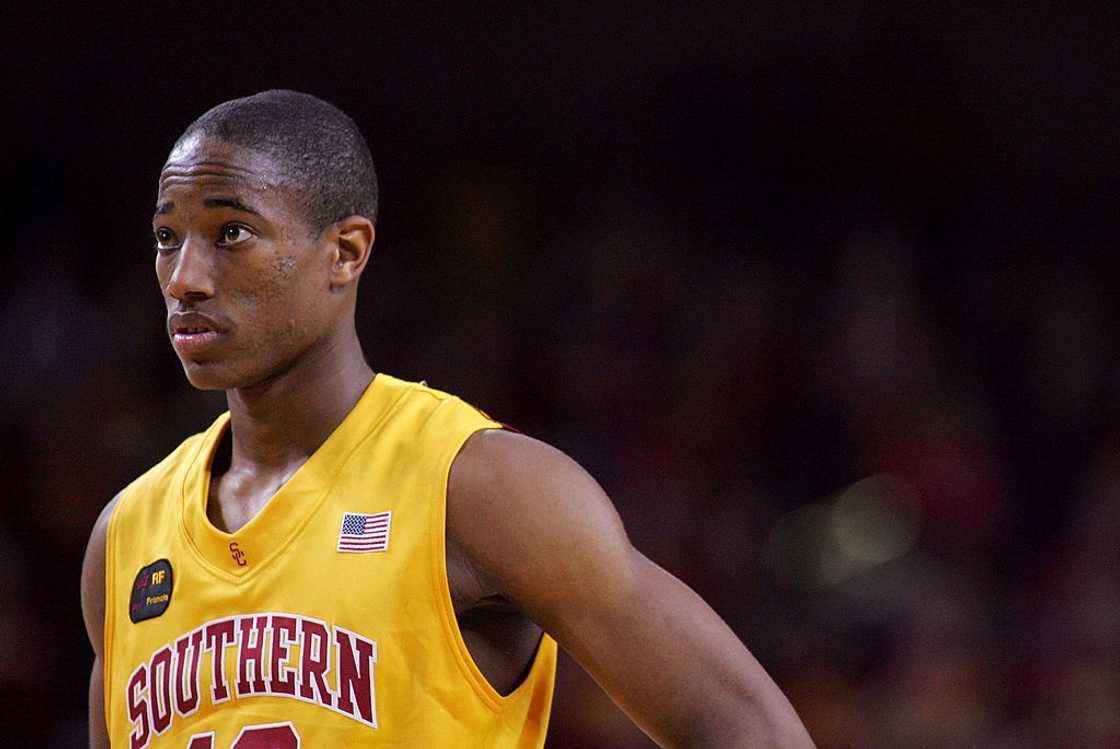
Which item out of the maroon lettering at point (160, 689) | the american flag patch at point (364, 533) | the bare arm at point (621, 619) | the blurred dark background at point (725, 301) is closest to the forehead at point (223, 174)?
the american flag patch at point (364, 533)

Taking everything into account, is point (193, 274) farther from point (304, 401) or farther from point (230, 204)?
point (304, 401)

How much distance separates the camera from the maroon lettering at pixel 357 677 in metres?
2.54

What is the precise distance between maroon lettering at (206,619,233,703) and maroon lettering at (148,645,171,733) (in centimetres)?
10

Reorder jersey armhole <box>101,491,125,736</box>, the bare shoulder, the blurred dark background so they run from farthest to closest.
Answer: the blurred dark background < jersey armhole <box>101,491,125,736</box> < the bare shoulder

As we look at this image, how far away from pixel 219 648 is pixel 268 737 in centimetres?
18

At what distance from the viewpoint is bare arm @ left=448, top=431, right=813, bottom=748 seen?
8.13 feet

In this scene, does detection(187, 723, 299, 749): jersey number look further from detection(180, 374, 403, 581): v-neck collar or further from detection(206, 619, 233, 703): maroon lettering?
detection(180, 374, 403, 581): v-neck collar

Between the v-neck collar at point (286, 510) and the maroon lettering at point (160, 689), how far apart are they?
167 millimetres

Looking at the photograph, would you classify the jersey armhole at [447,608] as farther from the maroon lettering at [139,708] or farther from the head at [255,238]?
the maroon lettering at [139,708]

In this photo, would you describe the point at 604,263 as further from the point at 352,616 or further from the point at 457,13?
the point at 352,616

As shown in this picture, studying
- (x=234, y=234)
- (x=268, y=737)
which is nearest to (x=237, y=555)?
(x=268, y=737)

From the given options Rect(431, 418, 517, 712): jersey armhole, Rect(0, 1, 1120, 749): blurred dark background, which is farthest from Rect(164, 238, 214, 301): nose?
Rect(0, 1, 1120, 749): blurred dark background

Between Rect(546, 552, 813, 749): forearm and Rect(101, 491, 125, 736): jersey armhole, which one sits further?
Rect(101, 491, 125, 736): jersey armhole

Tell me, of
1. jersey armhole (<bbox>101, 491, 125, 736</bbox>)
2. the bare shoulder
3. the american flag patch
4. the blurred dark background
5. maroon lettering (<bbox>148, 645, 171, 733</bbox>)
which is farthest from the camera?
the blurred dark background
